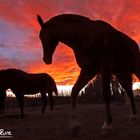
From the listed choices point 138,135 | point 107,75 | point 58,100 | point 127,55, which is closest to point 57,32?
point 107,75

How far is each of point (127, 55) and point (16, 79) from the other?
831cm

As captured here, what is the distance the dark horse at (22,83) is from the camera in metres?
15.2

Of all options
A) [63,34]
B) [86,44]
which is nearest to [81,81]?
[86,44]

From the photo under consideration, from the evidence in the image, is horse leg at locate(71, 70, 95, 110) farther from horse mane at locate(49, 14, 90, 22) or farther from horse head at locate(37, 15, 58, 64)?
horse mane at locate(49, 14, 90, 22)

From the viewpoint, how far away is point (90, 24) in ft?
23.4

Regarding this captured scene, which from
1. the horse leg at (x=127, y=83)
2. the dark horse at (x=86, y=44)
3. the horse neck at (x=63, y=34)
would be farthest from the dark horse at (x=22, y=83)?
the horse neck at (x=63, y=34)

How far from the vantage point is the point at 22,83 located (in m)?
15.8

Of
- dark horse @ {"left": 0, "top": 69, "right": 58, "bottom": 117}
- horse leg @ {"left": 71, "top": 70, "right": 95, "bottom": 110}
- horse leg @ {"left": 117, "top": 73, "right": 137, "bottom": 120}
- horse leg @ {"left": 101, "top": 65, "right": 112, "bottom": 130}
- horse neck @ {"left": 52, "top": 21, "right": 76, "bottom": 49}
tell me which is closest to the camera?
horse leg @ {"left": 101, "top": 65, "right": 112, "bottom": 130}

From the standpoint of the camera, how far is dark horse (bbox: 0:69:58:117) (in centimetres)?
1519

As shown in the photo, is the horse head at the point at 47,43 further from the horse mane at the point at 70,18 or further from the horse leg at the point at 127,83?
the horse leg at the point at 127,83

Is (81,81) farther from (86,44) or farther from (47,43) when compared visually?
(47,43)

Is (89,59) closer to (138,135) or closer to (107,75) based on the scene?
(107,75)

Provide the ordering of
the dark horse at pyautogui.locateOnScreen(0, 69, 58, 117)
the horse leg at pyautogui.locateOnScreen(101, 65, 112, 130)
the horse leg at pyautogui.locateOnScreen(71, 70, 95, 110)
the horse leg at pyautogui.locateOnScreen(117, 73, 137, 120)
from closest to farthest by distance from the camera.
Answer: the horse leg at pyautogui.locateOnScreen(101, 65, 112, 130) < the horse leg at pyautogui.locateOnScreen(71, 70, 95, 110) < the horse leg at pyautogui.locateOnScreen(117, 73, 137, 120) < the dark horse at pyautogui.locateOnScreen(0, 69, 58, 117)

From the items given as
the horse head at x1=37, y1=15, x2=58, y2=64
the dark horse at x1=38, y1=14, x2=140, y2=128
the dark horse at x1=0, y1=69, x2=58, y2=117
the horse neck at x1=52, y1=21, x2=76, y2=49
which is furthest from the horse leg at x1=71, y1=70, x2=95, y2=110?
the dark horse at x1=0, y1=69, x2=58, y2=117
